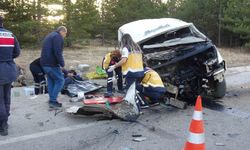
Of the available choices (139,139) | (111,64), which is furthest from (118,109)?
(111,64)

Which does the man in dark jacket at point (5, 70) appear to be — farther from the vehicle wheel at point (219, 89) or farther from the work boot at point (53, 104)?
the vehicle wheel at point (219, 89)

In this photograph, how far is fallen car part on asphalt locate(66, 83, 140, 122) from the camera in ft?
21.1

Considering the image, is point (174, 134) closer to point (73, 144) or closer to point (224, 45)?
point (73, 144)

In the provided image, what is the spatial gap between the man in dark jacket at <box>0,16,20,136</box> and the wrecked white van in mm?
3316

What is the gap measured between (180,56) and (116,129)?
8.95 ft

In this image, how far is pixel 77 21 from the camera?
87.0 ft

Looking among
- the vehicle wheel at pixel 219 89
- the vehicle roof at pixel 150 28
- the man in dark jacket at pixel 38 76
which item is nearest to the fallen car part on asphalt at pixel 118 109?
the vehicle roof at pixel 150 28

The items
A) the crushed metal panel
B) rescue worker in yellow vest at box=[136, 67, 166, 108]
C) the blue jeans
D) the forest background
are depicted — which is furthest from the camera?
the forest background

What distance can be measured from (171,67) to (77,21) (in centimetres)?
1903

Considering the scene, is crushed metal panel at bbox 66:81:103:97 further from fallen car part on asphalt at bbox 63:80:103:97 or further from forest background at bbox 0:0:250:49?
forest background at bbox 0:0:250:49

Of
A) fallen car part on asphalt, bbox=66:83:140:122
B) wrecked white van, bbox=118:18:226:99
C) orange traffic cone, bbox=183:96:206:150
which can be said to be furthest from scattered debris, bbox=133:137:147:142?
wrecked white van, bbox=118:18:226:99

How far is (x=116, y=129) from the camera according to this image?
19.6 feet

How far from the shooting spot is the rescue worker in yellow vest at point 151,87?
25.0ft

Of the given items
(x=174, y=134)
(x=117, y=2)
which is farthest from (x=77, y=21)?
(x=174, y=134)
